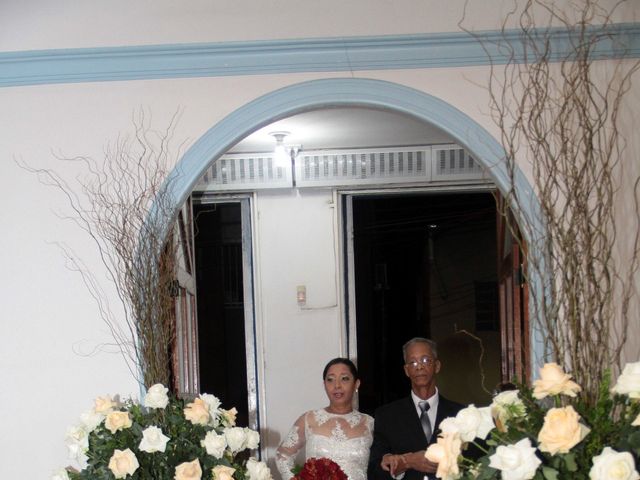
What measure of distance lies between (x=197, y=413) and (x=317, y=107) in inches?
62.1

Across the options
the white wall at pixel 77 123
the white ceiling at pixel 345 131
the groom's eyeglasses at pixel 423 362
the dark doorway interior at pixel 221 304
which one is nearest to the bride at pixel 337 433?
the groom's eyeglasses at pixel 423 362

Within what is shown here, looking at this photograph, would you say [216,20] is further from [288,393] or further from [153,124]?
[288,393]

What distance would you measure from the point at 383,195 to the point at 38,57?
126 inches

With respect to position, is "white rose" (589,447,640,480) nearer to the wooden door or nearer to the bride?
the bride

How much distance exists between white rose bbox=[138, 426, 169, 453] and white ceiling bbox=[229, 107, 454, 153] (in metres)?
2.71

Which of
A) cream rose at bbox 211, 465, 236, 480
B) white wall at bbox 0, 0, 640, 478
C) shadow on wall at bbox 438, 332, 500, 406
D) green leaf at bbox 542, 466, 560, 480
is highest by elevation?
white wall at bbox 0, 0, 640, 478

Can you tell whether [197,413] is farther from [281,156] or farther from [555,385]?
[281,156]

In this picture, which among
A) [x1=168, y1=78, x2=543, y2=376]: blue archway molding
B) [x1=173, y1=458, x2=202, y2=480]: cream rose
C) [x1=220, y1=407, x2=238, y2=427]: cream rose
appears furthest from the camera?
[x1=168, y1=78, x2=543, y2=376]: blue archway molding

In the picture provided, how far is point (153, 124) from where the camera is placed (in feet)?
15.5

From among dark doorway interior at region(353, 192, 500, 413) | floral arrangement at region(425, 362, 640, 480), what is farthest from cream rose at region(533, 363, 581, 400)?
dark doorway interior at region(353, 192, 500, 413)

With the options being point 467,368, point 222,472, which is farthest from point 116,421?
point 467,368

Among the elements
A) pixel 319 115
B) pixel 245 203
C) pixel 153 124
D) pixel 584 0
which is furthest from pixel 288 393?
pixel 584 0

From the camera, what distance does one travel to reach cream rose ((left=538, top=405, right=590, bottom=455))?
2492 millimetres

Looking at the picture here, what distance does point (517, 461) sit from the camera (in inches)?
98.0
